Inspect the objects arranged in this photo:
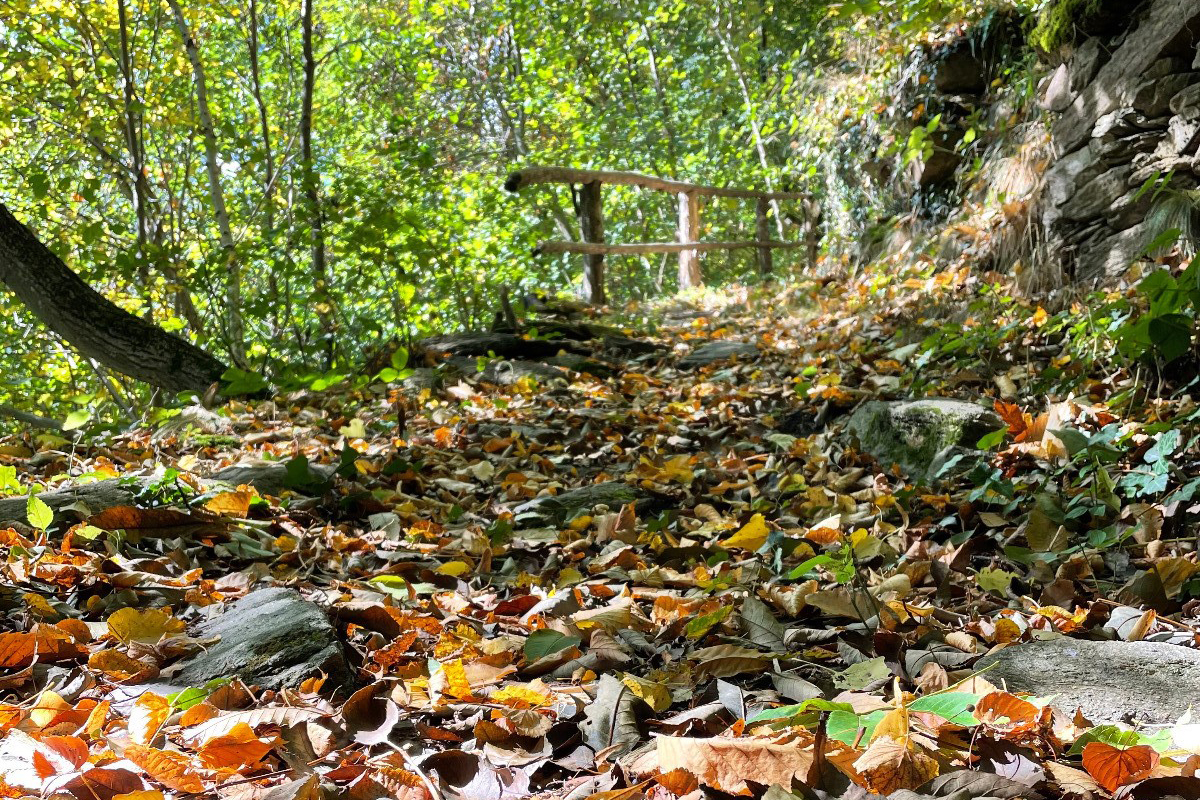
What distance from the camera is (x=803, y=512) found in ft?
9.82

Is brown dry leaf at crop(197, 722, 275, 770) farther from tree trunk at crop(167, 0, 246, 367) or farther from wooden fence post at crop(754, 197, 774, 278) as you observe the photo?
wooden fence post at crop(754, 197, 774, 278)

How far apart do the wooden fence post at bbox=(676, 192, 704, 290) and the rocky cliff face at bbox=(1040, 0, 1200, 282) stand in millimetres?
5623

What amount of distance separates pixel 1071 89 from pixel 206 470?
4.74 m

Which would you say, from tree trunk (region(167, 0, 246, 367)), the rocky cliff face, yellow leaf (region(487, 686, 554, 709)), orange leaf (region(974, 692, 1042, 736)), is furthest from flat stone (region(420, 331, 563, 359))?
orange leaf (region(974, 692, 1042, 736))

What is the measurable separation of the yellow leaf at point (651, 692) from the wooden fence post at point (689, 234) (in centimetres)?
908

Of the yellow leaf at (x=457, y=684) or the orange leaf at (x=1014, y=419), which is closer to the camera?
the yellow leaf at (x=457, y=684)

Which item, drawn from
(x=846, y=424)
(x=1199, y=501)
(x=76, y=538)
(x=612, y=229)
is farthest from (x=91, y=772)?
(x=612, y=229)

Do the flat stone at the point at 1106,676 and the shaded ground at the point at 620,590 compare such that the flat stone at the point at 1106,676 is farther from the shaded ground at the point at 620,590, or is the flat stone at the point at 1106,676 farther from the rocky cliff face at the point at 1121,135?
the rocky cliff face at the point at 1121,135

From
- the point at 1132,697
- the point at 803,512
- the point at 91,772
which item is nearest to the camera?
the point at 91,772

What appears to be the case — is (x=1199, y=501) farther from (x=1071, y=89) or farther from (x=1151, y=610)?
(x=1071, y=89)

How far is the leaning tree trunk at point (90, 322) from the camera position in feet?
14.5

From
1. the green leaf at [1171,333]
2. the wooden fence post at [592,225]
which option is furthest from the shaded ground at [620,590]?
the wooden fence post at [592,225]

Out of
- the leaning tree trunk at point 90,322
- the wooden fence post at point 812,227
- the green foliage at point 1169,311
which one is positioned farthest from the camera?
the wooden fence post at point 812,227

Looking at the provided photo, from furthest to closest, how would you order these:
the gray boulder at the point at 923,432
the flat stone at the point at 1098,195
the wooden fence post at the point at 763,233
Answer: the wooden fence post at the point at 763,233 → the flat stone at the point at 1098,195 → the gray boulder at the point at 923,432
